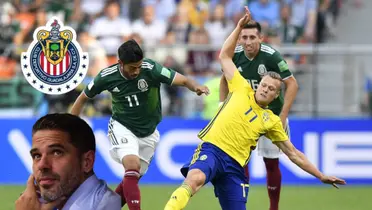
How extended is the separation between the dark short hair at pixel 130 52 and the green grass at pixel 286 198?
3.02m

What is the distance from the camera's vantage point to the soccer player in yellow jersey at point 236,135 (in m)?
7.77

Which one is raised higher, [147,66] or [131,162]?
[147,66]

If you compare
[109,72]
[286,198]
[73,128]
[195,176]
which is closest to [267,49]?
[109,72]

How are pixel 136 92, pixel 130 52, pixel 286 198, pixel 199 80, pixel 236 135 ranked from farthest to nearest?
pixel 199 80 → pixel 286 198 → pixel 136 92 → pixel 130 52 → pixel 236 135

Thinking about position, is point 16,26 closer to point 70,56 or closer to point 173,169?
point 173,169

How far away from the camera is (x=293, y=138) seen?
1464 cm

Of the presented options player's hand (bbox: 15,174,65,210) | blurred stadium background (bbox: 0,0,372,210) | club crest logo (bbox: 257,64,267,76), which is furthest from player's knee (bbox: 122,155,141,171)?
player's hand (bbox: 15,174,65,210)

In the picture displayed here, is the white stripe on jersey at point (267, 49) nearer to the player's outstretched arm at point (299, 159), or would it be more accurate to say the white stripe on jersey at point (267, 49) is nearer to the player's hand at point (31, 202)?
the player's outstretched arm at point (299, 159)

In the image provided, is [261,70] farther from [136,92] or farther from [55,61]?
[55,61]

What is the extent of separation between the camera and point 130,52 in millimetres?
8125

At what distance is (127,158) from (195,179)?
139cm

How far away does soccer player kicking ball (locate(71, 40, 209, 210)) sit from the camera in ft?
27.2

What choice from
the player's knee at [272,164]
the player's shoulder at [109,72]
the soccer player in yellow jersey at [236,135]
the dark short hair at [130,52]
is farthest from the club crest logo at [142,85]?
the player's knee at [272,164]

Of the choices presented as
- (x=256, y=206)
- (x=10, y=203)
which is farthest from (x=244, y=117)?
(x=10, y=203)
